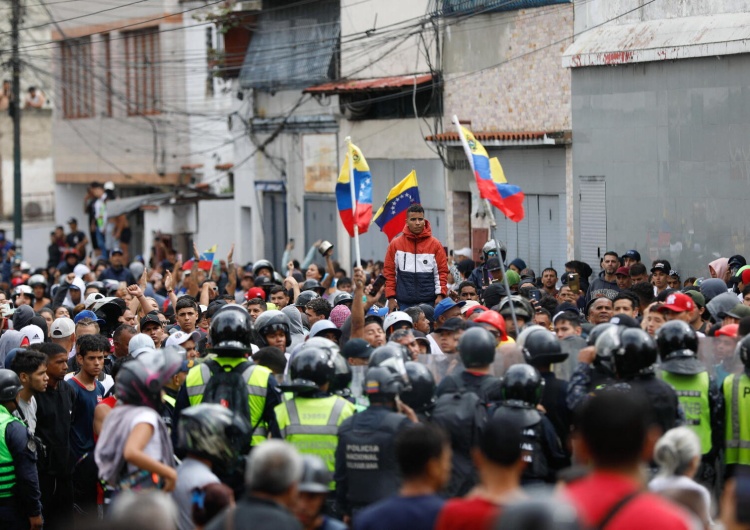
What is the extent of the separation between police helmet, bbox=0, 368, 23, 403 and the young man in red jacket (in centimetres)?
511

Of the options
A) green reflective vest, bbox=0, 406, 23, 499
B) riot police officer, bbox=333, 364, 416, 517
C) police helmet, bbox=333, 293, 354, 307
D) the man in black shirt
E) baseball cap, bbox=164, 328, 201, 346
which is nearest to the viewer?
riot police officer, bbox=333, 364, 416, 517

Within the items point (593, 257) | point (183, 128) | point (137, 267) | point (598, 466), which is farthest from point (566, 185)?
point (183, 128)

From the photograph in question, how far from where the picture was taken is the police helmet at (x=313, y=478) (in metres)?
5.93

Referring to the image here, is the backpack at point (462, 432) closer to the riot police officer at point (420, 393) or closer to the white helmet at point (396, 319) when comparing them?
the riot police officer at point (420, 393)

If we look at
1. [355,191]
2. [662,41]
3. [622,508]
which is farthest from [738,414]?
[662,41]

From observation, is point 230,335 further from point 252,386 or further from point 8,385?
point 8,385

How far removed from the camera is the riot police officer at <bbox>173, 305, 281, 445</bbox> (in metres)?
8.30

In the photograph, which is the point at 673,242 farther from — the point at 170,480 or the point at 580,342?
the point at 170,480

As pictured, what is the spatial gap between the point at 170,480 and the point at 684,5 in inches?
535

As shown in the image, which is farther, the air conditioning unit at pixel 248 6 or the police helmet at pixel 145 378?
the air conditioning unit at pixel 248 6

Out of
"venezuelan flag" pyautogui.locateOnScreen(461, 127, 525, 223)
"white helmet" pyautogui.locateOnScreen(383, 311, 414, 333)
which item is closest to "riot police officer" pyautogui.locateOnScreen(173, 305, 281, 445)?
"white helmet" pyautogui.locateOnScreen(383, 311, 414, 333)

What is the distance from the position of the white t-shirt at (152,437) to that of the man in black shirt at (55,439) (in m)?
2.74

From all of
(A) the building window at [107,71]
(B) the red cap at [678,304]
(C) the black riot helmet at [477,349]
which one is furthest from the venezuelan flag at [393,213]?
(A) the building window at [107,71]

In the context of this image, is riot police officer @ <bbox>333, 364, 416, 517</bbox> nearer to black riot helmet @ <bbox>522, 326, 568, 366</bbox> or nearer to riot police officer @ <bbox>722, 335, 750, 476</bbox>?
black riot helmet @ <bbox>522, 326, 568, 366</bbox>
